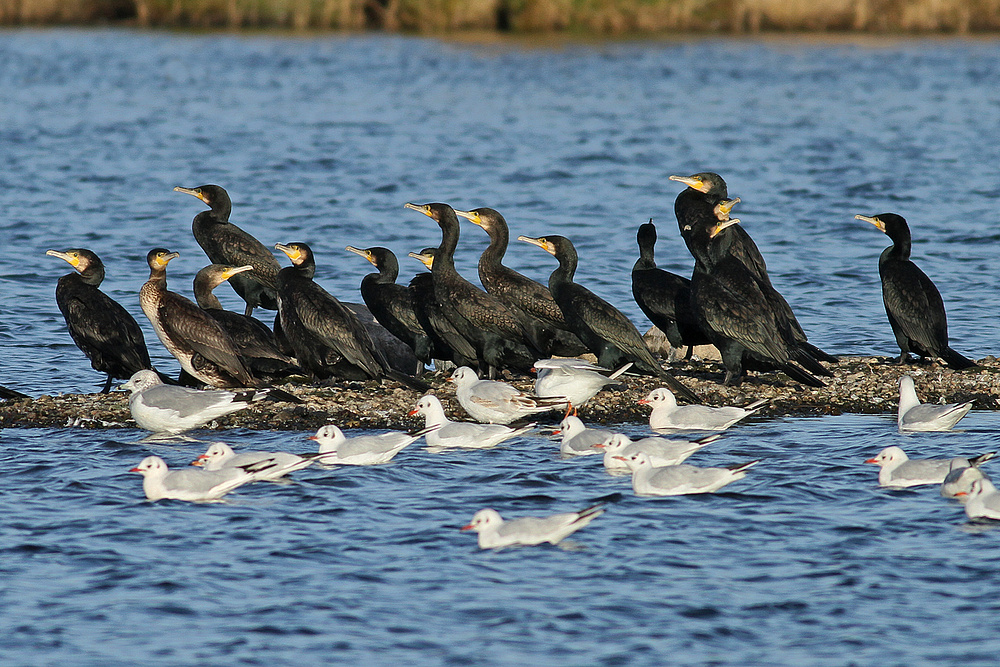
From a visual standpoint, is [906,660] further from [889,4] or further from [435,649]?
[889,4]

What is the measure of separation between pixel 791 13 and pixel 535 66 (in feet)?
27.1

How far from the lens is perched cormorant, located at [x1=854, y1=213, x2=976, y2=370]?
1056 cm

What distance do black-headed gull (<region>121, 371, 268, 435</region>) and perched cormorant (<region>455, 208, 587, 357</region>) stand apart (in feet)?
7.55

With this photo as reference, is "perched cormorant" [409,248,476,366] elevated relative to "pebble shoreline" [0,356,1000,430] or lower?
elevated

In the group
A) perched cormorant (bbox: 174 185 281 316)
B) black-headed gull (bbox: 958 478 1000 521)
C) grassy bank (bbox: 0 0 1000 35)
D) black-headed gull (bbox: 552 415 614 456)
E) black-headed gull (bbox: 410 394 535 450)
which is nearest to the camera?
black-headed gull (bbox: 958 478 1000 521)

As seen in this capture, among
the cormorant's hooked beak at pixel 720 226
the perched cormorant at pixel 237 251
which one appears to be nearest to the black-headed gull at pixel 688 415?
the cormorant's hooked beak at pixel 720 226

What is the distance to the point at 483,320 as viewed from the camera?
10.5 m

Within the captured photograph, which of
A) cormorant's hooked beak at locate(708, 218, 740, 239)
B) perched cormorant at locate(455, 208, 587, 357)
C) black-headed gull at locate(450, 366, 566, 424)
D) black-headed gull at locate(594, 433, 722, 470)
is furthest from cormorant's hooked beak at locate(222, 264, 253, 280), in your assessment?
cormorant's hooked beak at locate(708, 218, 740, 239)

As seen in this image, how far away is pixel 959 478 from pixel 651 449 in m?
1.88

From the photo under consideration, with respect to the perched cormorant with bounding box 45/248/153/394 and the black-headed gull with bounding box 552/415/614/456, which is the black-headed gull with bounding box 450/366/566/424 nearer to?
the black-headed gull with bounding box 552/415/614/456

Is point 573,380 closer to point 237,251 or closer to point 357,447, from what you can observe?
point 357,447

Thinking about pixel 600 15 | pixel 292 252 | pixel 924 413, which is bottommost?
pixel 924 413

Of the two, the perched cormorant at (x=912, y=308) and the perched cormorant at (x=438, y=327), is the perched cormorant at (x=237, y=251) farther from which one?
the perched cormorant at (x=912, y=308)

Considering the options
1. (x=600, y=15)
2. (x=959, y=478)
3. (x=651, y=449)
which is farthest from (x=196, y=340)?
(x=600, y=15)
